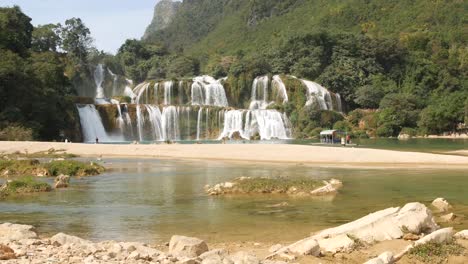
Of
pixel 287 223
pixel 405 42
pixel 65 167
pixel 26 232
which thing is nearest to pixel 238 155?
pixel 65 167

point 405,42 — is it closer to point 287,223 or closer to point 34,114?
point 34,114

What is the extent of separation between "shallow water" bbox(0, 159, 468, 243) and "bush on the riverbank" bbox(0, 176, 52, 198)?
711mm

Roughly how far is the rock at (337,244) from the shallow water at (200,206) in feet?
5.99

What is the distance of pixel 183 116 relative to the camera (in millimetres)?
71375

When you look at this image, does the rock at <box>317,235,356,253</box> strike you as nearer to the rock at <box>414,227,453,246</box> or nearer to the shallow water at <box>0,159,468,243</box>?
the rock at <box>414,227,453,246</box>

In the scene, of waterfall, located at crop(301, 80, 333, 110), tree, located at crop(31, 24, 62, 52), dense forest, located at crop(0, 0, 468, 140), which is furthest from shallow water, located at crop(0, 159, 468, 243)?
tree, located at crop(31, 24, 62, 52)

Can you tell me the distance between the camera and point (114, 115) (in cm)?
6825

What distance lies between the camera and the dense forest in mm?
59281

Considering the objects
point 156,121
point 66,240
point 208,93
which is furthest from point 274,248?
point 208,93

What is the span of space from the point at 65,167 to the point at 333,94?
68872 mm

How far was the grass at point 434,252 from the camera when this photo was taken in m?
9.08

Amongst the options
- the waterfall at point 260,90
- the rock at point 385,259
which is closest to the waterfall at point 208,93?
the waterfall at point 260,90

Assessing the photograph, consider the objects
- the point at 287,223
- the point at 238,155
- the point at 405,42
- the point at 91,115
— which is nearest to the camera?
the point at 287,223

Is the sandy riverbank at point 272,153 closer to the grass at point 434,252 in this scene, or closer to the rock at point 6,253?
the grass at point 434,252
